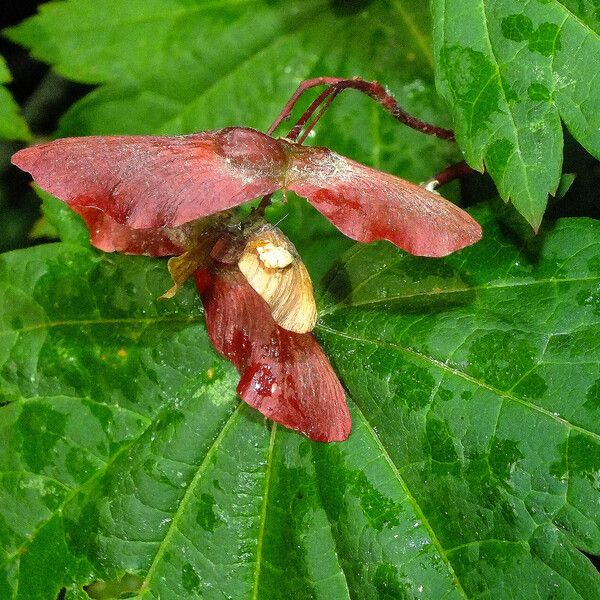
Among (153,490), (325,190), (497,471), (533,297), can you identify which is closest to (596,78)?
(533,297)

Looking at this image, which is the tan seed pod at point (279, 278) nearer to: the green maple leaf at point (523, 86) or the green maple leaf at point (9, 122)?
the green maple leaf at point (523, 86)

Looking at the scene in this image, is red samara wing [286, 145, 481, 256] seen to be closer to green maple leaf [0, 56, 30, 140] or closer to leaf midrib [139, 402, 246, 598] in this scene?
leaf midrib [139, 402, 246, 598]

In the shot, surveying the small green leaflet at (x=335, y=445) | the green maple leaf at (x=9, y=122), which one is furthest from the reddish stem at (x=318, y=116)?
the green maple leaf at (x=9, y=122)

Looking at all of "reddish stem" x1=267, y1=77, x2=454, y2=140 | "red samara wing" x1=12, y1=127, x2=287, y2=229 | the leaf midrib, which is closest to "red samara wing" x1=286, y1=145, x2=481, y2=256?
"red samara wing" x1=12, y1=127, x2=287, y2=229

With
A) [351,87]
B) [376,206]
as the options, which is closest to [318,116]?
[351,87]

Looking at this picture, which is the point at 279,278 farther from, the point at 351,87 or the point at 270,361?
the point at 351,87

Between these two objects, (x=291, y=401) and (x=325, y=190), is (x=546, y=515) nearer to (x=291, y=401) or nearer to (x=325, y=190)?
(x=291, y=401)
